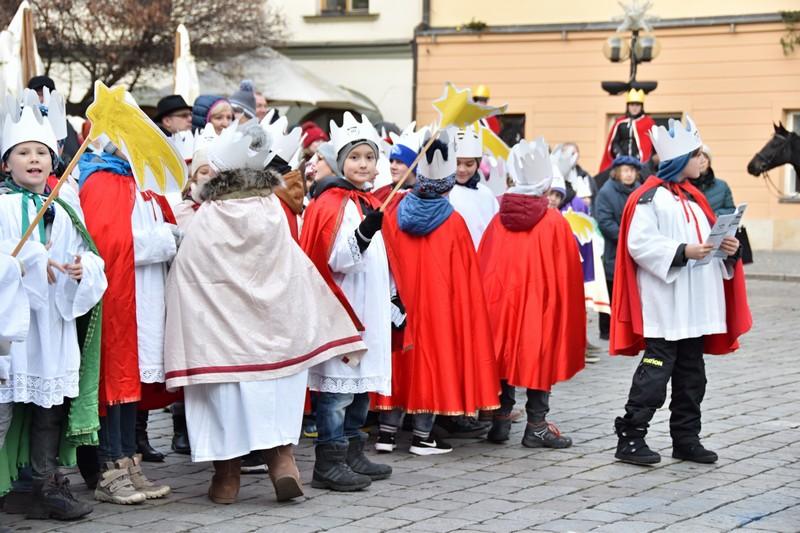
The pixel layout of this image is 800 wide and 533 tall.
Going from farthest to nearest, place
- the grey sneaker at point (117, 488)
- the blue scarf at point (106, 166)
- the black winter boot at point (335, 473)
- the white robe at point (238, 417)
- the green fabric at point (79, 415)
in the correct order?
1. the black winter boot at point (335, 473)
2. the blue scarf at point (106, 166)
3. the grey sneaker at point (117, 488)
4. the white robe at point (238, 417)
5. the green fabric at point (79, 415)

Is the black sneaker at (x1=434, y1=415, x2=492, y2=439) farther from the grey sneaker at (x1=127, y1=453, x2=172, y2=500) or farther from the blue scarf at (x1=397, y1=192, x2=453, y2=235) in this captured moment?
the grey sneaker at (x1=127, y1=453, x2=172, y2=500)

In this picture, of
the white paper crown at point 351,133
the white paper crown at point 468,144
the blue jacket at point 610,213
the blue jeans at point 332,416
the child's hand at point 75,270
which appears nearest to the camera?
the child's hand at point 75,270

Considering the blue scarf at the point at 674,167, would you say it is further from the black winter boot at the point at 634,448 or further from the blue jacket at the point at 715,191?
the blue jacket at the point at 715,191

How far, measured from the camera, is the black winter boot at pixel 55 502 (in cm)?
639

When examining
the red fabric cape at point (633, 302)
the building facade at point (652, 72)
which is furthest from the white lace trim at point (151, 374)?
the building facade at point (652, 72)

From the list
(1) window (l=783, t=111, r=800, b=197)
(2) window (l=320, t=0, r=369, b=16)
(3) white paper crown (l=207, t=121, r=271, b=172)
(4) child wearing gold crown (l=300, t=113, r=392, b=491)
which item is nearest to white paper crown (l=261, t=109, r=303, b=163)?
(4) child wearing gold crown (l=300, t=113, r=392, b=491)

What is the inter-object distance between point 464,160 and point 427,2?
2033 cm

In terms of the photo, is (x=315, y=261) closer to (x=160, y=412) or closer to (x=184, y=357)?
(x=184, y=357)

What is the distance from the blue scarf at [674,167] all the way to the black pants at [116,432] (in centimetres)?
309

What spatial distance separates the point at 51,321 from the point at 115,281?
50 centimetres

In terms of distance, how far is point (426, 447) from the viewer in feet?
26.8

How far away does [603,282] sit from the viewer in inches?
512

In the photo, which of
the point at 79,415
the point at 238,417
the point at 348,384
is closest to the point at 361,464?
the point at 348,384

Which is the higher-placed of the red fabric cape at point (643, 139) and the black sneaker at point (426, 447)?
the red fabric cape at point (643, 139)
